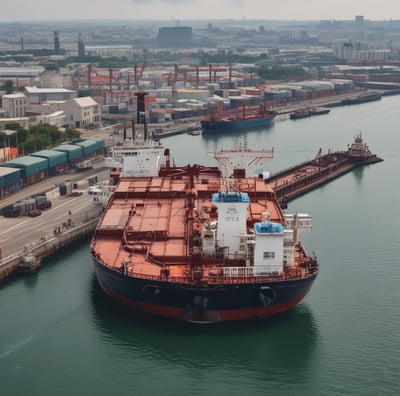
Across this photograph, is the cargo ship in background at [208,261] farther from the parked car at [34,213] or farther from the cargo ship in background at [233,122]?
the cargo ship in background at [233,122]

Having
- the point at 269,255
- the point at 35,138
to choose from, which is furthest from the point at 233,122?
the point at 269,255

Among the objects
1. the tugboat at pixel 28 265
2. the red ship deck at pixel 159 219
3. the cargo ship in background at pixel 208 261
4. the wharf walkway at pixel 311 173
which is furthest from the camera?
the wharf walkway at pixel 311 173

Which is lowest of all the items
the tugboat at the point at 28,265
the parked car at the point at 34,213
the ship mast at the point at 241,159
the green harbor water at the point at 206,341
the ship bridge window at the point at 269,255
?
the green harbor water at the point at 206,341

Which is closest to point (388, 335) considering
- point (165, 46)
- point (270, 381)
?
point (270, 381)

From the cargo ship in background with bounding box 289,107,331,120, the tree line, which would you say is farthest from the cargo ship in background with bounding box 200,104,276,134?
the tree line

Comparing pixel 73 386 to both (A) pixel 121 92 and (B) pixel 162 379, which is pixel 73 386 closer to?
(B) pixel 162 379

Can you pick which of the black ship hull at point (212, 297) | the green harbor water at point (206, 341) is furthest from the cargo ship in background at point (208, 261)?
the green harbor water at point (206, 341)
